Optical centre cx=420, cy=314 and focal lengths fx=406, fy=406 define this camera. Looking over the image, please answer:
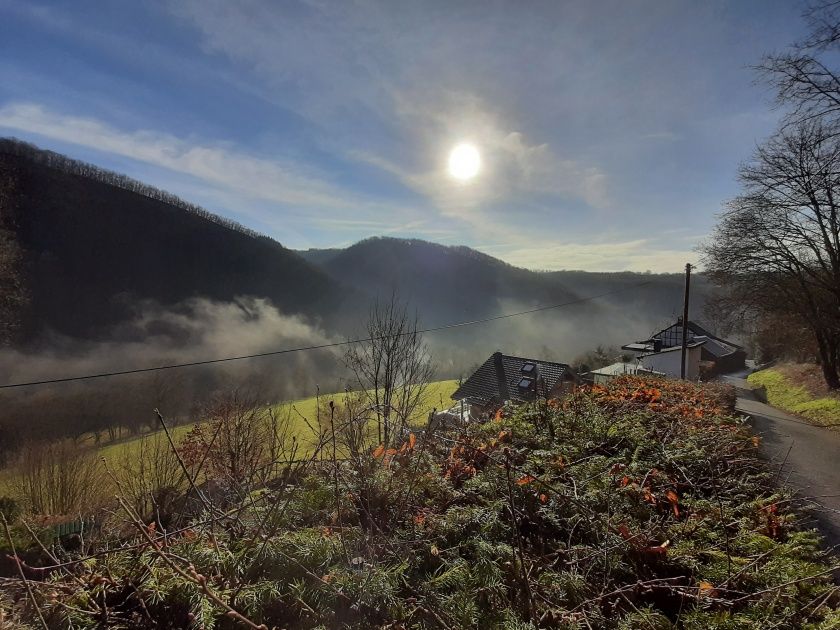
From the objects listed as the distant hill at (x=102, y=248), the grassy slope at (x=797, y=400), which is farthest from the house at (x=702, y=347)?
the distant hill at (x=102, y=248)

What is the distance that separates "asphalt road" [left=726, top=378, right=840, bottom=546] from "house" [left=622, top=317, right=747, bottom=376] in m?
20.8

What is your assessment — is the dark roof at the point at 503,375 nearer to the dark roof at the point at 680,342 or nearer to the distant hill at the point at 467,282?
the dark roof at the point at 680,342

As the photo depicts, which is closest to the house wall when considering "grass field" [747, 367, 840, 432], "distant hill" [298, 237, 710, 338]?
"grass field" [747, 367, 840, 432]

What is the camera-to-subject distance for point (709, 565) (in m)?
2.18

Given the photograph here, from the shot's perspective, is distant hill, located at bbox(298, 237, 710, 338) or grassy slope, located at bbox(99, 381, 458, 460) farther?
distant hill, located at bbox(298, 237, 710, 338)

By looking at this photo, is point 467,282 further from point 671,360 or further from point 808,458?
point 808,458

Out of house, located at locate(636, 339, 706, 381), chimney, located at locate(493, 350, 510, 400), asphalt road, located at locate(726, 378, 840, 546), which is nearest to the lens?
asphalt road, located at locate(726, 378, 840, 546)

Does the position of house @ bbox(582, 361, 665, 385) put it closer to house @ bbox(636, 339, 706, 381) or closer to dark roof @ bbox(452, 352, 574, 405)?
dark roof @ bbox(452, 352, 574, 405)

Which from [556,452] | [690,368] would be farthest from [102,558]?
[690,368]

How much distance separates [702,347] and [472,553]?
4217cm

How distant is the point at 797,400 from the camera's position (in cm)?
1714

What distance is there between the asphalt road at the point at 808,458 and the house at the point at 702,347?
68.3 feet

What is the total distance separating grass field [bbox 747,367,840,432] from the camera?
13.6 meters

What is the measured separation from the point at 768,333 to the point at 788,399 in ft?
13.4
